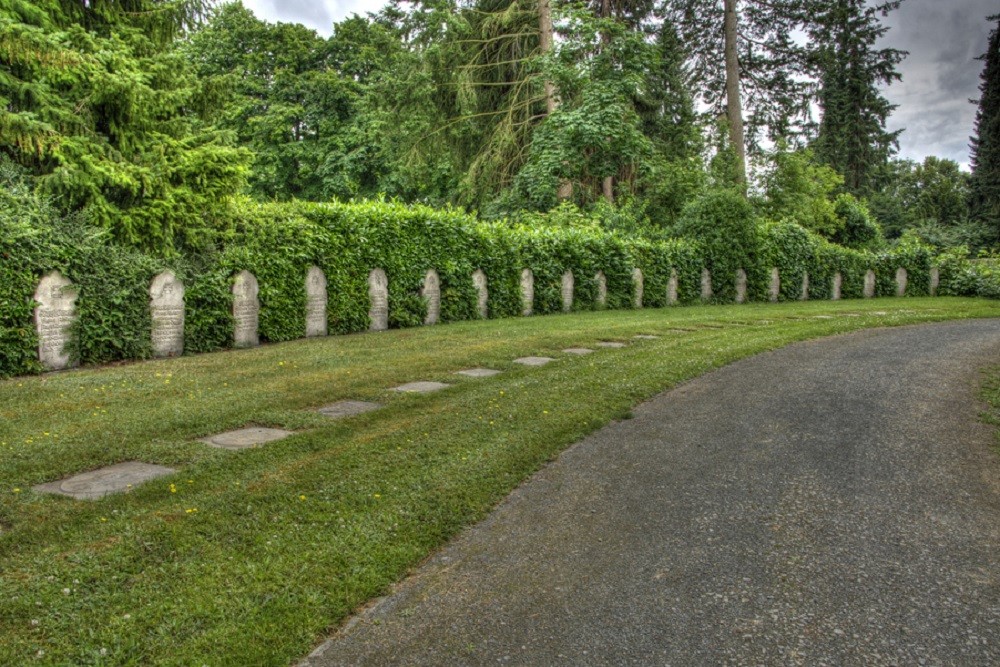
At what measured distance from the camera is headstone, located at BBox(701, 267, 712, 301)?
1801cm

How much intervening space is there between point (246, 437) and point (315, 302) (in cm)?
575

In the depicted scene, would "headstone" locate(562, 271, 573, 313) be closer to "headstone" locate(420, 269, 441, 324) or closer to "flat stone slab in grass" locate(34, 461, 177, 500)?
"headstone" locate(420, 269, 441, 324)

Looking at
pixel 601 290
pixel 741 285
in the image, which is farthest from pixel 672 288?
pixel 741 285

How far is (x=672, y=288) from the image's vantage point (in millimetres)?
17250

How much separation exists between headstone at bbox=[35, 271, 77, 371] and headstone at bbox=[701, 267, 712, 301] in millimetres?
14855

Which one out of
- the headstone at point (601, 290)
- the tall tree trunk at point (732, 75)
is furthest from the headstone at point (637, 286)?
the tall tree trunk at point (732, 75)

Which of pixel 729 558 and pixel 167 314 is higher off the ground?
pixel 167 314

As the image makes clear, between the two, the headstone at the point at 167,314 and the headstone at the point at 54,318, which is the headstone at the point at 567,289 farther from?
the headstone at the point at 54,318

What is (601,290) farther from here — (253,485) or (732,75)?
(732,75)

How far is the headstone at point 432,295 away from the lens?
12.0 m

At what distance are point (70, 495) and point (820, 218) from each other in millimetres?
30373

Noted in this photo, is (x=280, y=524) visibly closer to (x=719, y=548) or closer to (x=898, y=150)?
(x=719, y=548)

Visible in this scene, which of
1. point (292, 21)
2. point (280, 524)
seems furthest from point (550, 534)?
point (292, 21)

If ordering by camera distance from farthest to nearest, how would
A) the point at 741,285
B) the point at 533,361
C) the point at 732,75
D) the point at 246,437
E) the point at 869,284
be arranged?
the point at 732,75 → the point at 869,284 → the point at 741,285 → the point at 533,361 → the point at 246,437
